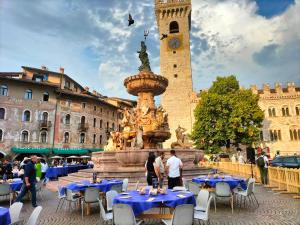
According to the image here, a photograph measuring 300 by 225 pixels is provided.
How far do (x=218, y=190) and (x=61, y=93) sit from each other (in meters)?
31.8

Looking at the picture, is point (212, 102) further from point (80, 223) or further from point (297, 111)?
point (80, 223)

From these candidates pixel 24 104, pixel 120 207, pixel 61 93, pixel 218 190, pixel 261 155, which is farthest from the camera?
pixel 61 93

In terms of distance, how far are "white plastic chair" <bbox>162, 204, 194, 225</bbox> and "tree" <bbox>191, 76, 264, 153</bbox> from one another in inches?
1115

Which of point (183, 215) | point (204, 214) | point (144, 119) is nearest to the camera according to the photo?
point (183, 215)

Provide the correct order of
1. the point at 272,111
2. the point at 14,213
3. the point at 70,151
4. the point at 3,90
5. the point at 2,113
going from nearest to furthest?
the point at 14,213
the point at 2,113
the point at 3,90
the point at 70,151
the point at 272,111

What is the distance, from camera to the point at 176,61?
4975cm

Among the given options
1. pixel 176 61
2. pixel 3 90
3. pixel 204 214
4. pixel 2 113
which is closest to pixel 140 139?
pixel 204 214

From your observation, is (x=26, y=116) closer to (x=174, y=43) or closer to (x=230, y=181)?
(x=230, y=181)

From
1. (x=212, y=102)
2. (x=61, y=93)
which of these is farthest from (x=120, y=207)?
(x=61, y=93)

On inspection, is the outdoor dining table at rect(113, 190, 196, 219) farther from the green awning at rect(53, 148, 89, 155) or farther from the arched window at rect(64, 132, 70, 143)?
the arched window at rect(64, 132, 70, 143)

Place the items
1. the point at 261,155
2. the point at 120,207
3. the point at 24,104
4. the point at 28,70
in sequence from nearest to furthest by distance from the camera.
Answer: the point at 120,207 → the point at 261,155 → the point at 24,104 → the point at 28,70

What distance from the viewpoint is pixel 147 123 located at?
15469 millimetres

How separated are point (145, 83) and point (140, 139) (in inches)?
161

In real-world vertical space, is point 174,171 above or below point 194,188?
above
